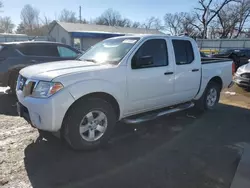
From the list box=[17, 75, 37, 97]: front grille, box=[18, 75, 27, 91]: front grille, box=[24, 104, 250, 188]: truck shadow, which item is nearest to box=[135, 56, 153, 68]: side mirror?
box=[24, 104, 250, 188]: truck shadow

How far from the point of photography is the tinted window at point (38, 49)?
7.41 metres

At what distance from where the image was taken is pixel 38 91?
3428 mm

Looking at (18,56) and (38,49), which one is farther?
(38,49)

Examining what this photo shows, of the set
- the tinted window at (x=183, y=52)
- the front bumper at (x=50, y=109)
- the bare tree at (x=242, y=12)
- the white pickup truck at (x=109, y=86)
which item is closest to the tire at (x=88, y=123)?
the white pickup truck at (x=109, y=86)

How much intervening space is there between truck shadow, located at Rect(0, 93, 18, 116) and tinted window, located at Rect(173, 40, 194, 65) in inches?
159

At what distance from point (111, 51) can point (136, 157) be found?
79.1 inches

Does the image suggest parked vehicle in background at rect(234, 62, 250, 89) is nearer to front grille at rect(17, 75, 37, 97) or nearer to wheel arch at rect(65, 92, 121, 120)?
wheel arch at rect(65, 92, 121, 120)

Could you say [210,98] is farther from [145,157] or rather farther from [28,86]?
[28,86]

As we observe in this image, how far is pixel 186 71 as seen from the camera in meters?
5.17

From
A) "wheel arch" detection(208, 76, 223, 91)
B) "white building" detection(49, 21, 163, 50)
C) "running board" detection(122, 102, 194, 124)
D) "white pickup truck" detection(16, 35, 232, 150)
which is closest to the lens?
"white pickup truck" detection(16, 35, 232, 150)

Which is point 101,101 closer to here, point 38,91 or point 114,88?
point 114,88

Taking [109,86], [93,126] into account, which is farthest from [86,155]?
[109,86]

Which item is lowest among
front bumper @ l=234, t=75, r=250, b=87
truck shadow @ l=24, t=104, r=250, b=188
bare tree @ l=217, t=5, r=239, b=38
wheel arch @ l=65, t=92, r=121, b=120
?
truck shadow @ l=24, t=104, r=250, b=188

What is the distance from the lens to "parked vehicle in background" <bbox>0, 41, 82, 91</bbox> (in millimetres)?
6973
